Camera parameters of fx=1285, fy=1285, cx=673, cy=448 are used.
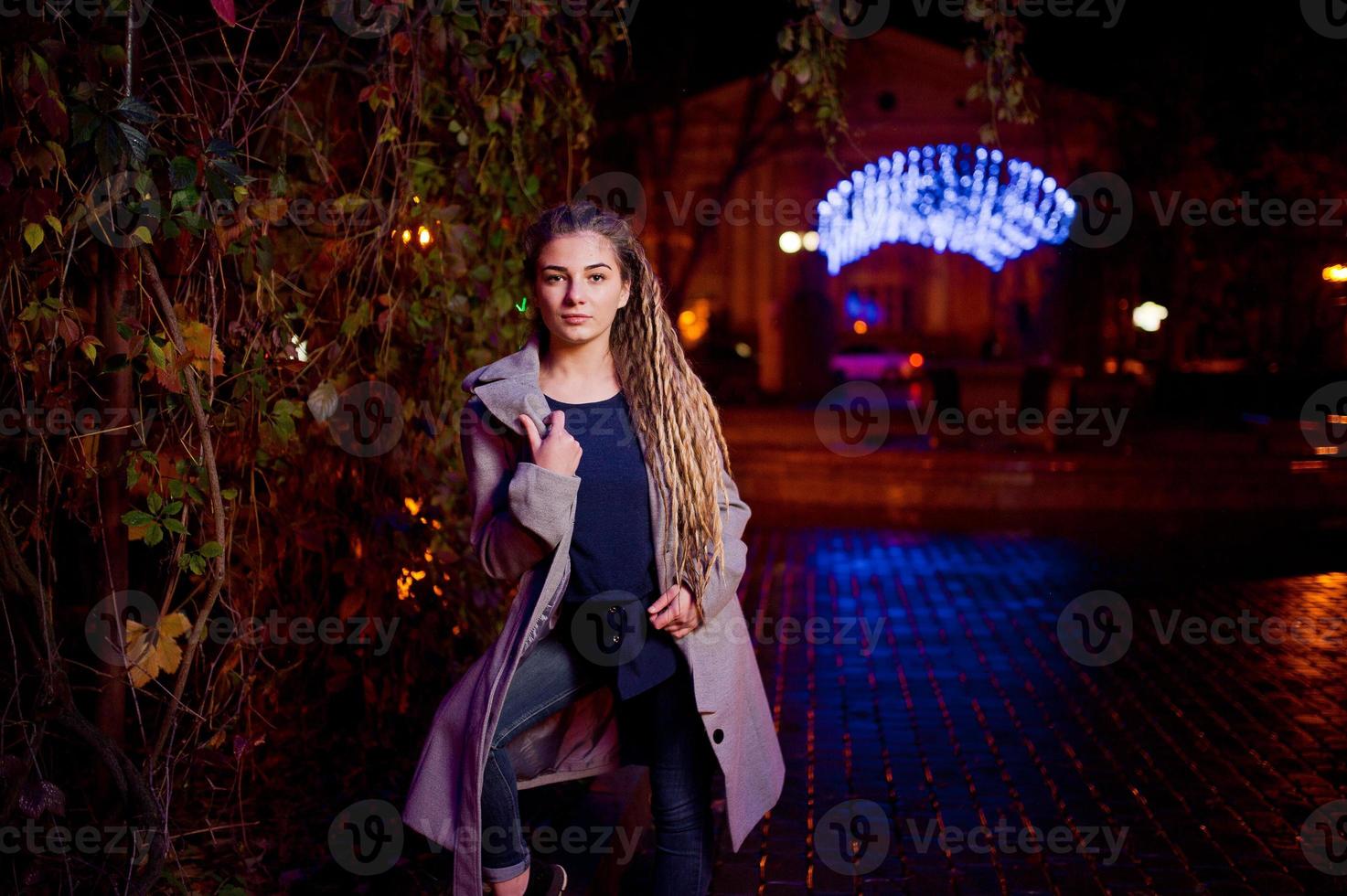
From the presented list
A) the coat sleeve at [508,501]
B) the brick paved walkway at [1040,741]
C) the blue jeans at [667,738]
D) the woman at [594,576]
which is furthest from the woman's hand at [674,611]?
the brick paved walkway at [1040,741]

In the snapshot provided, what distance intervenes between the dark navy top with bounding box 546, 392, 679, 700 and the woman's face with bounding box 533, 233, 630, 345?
221 millimetres

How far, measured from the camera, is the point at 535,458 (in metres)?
3.10

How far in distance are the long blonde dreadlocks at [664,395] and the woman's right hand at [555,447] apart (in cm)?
26

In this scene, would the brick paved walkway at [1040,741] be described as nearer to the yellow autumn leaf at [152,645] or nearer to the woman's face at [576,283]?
the yellow autumn leaf at [152,645]

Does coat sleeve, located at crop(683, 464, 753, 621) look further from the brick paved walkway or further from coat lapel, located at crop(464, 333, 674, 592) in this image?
the brick paved walkway

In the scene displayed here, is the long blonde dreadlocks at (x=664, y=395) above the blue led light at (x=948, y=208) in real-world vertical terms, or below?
below

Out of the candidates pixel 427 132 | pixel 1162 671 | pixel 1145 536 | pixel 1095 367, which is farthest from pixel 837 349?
pixel 427 132

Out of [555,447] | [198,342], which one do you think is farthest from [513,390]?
[198,342]

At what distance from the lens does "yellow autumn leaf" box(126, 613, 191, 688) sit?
146 inches

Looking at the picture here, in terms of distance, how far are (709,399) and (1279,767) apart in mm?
3598

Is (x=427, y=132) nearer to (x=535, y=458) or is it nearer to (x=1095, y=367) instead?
(x=535, y=458)

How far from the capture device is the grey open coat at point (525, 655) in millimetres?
3074

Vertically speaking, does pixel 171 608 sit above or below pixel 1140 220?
below

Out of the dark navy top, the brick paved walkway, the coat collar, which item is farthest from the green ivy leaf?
the brick paved walkway
